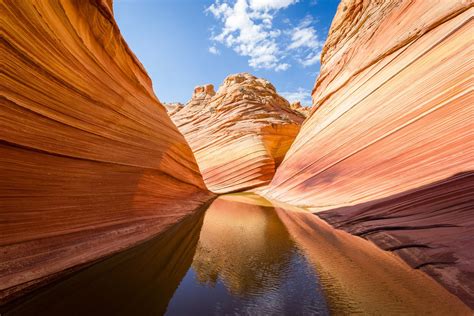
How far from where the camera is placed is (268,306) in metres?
2.32

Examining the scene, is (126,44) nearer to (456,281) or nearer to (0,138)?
(0,138)

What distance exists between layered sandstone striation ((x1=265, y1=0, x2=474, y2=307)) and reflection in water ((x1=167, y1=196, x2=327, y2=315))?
4.35ft

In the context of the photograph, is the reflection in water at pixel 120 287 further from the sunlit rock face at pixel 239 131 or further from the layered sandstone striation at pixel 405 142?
the sunlit rock face at pixel 239 131

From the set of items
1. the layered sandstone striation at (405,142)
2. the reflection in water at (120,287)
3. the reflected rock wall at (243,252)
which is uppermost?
the layered sandstone striation at (405,142)

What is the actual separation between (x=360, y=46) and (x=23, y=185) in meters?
9.44

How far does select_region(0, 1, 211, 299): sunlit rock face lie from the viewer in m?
2.49

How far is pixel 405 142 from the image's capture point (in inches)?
194

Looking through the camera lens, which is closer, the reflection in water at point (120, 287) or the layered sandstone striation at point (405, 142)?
the reflection in water at point (120, 287)

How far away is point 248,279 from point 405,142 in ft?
13.4

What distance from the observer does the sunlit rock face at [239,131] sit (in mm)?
12789

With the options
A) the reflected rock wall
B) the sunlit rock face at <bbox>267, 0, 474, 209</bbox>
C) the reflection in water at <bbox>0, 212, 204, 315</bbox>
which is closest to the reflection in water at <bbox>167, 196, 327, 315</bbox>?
the reflected rock wall

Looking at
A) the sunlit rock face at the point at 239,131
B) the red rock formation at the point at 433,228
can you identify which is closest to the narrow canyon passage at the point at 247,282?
the red rock formation at the point at 433,228

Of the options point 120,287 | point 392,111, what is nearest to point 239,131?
point 392,111

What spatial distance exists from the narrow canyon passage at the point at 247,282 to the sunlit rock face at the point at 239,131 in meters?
8.16
